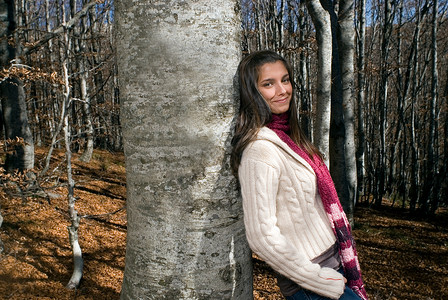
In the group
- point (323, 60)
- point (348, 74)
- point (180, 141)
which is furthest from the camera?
point (348, 74)

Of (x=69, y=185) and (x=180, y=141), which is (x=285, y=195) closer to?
(x=180, y=141)

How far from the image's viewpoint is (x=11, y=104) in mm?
7293

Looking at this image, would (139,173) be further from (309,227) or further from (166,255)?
(309,227)

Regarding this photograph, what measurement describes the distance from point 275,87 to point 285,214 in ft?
2.09

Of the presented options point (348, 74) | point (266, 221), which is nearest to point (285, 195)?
point (266, 221)

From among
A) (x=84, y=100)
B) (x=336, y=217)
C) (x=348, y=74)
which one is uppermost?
(x=348, y=74)

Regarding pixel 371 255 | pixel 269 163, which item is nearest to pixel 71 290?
pixel 269 163

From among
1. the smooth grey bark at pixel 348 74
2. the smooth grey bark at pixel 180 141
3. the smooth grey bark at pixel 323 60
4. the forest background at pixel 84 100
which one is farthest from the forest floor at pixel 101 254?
the smooth grey bark at pixel 323 60

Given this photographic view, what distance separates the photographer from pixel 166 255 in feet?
4.60

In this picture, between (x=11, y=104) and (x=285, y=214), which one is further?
(x=11, y=104)

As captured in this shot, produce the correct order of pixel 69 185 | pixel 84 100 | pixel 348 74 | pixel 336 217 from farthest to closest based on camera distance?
pixel 348 74 < pixel 84 100 < pixel 69 185 < pixel 336 217

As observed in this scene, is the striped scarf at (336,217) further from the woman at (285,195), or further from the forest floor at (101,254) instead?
the forest floor at (101,254)

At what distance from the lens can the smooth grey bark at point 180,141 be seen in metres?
1.34

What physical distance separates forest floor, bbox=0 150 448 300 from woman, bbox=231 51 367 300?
2.40 metres
